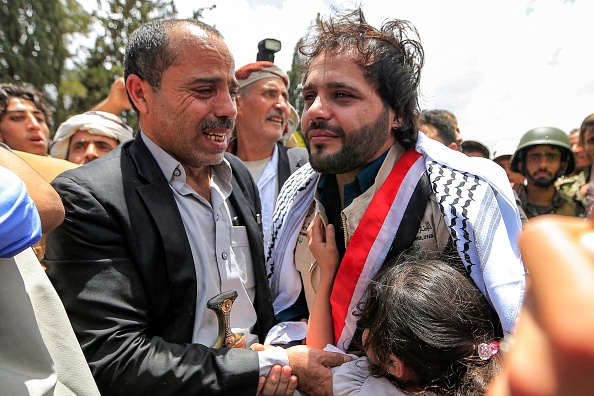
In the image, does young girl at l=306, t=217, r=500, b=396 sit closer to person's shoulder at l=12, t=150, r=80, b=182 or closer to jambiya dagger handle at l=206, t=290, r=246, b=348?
jambiya dagger handle at l=206, t=290, r=246, b=348

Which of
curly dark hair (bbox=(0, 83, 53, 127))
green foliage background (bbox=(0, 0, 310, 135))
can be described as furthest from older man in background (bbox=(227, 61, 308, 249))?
green foliage background (bbox=(0, 0, 310, 135))

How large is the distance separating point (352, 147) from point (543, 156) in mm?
3798

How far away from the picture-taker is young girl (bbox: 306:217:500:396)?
181cm

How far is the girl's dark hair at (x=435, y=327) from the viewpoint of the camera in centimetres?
181

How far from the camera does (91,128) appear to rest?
13.3ft

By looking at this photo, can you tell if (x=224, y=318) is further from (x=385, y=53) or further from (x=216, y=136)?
(x=385, y=53)

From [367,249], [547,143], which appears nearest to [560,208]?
[547,143]

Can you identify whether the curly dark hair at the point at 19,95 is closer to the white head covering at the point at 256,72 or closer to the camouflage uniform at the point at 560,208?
the white head covering at the point at 256,72

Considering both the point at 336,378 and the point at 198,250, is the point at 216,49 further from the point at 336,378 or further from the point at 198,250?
the point at 336,378

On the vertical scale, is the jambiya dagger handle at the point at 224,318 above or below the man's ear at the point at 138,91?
below

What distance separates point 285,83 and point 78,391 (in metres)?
3.88

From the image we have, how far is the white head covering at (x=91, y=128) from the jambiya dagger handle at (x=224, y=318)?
2505 mm

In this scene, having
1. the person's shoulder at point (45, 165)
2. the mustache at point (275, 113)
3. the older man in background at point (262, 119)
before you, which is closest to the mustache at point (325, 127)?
the person's shoulder at point (45, 165)

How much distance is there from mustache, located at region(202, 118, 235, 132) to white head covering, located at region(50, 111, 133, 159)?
1.97 meters
